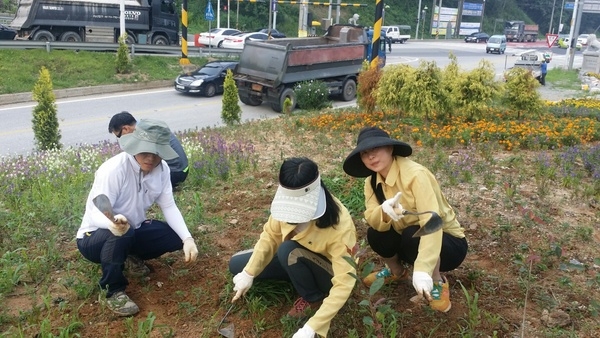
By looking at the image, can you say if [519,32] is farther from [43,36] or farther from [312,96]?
[312,96]

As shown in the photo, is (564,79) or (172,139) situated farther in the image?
(564,79)

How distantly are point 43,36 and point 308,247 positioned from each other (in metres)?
20.0

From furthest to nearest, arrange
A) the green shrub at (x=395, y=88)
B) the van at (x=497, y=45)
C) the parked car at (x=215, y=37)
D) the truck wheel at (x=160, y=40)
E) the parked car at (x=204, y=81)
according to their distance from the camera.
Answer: the van at (x=497, y=45) < the parked car at (x=215, y=37) < the truck wheel at (x=160, y=40) < the parked car at (x=204, y=81) < the green shrub at (x=395, y=88)

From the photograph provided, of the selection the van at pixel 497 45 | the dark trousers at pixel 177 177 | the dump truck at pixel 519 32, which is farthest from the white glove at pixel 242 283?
the dump truck at pixel 519 32

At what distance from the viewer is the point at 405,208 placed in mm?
3016

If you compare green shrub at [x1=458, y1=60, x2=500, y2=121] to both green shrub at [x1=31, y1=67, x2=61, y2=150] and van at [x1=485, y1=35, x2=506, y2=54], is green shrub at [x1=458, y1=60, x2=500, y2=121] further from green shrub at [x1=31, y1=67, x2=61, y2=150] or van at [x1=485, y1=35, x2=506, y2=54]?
van at [x1=485, y1=35, x2=506, y2=54]

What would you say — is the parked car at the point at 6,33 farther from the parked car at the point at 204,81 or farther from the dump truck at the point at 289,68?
the dump truck at the point at 289,68

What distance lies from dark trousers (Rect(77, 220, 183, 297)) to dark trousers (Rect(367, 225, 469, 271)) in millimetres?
1321

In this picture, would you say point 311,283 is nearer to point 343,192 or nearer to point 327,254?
point 327,254

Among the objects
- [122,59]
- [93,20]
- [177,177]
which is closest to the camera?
[177,177]

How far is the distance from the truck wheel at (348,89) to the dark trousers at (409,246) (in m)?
12.8

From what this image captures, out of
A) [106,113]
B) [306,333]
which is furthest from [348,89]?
[306,333]

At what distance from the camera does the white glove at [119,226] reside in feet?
10.2

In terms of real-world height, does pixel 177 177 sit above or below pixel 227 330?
above
